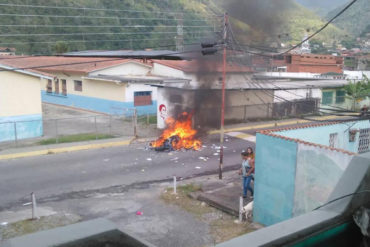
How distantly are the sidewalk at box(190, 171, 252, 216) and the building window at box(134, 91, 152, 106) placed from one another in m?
13.8

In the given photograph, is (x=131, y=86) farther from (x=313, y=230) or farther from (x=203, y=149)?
→ (x=313, y=230)

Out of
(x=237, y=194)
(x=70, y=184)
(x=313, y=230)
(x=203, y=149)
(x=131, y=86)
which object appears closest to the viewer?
(x=313, y=230)

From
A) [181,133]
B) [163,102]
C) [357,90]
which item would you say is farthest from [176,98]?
[357,90]

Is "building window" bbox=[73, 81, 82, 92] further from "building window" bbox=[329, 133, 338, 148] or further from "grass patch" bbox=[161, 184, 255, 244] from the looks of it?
"building window" bbox=[329, 133, 338, 148]

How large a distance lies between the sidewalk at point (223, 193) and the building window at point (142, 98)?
543 inches

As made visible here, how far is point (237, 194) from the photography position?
1138cm

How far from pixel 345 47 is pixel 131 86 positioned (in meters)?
15.6

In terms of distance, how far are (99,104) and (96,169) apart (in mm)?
14009

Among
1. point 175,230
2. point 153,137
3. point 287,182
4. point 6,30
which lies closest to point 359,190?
point 287,182

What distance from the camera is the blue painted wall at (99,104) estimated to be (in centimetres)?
2588

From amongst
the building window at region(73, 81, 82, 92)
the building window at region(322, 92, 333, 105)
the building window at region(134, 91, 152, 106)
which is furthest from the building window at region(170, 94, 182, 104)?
the building window at region(322, 92, 333, 105)

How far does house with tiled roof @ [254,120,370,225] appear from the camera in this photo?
7953 millimetres

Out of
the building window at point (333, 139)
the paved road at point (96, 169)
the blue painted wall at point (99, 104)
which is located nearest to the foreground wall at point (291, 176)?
the building window at point (333, 139)

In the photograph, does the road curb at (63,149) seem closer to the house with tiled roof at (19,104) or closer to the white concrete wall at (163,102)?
the house with tiled roof at (19,104)
